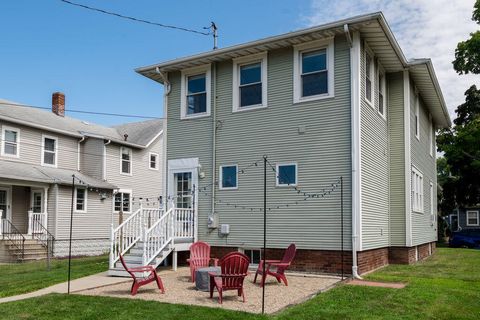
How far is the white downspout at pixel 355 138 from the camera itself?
12031 mm

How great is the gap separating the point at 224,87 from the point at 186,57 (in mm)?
1504

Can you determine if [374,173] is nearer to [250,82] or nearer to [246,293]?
[250,82]

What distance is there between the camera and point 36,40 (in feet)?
50.5

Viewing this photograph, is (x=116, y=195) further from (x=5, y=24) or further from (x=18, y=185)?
(x=5, y=24)

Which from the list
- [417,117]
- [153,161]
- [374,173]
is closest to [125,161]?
[153,161]

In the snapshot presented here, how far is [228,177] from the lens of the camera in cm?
1444

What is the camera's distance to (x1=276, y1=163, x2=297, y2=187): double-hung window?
13.3 metres

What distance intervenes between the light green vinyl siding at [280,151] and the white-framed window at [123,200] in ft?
36.3

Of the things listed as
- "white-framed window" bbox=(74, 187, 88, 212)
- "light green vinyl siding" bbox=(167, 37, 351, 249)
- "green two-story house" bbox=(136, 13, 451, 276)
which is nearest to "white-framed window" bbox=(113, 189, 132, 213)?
"white-framed window" bbox=(74, 187, 88, 212)

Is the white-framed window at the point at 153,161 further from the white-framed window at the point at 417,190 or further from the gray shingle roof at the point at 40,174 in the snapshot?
the white-framed window at the point at 417,190

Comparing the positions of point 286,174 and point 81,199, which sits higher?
point 286,174

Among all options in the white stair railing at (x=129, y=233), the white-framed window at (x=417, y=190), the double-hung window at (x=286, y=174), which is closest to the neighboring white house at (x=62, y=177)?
the white stair railing at (x=129, y=233)

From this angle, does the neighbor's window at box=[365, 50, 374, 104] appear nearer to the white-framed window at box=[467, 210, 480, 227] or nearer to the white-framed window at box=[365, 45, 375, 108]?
the white-framed window at box=[365, 45, 375, 108]

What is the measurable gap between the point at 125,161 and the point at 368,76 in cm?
1608
